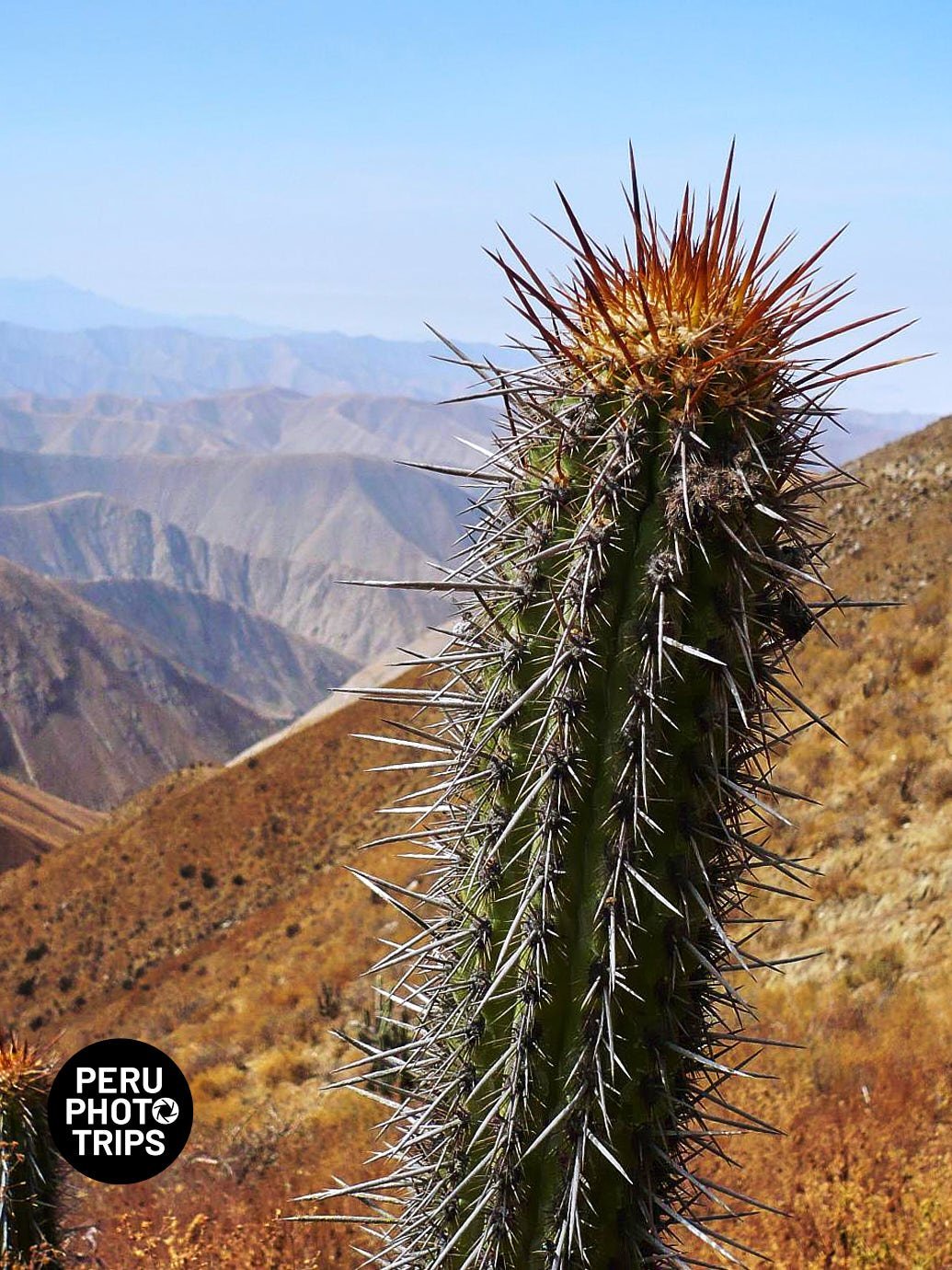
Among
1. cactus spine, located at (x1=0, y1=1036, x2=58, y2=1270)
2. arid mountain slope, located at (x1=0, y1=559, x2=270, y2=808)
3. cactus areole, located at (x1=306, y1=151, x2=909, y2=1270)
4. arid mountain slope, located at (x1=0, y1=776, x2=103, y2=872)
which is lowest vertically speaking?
arid mountain slope, located at (x1=0, y1=559, x2=270, y2=808)

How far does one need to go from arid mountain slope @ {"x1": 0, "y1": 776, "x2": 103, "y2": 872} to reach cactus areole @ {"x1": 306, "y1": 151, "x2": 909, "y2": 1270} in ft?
157

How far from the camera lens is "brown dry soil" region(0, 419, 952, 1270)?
226 inches

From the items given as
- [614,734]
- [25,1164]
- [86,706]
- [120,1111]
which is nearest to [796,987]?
[120,1111]

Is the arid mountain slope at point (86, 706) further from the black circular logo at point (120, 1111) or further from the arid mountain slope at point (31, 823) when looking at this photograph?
the black circular logo at point (120, 1111)

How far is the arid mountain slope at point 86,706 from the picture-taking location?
360 feet

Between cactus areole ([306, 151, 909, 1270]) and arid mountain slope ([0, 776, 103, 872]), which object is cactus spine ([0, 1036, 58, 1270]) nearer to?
cactus areole ([306, 151, 909, 1270])

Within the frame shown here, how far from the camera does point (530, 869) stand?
271 cm

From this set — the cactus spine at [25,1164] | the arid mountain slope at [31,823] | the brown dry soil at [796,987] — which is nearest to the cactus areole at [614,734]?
the brown dry soil at [796,987]

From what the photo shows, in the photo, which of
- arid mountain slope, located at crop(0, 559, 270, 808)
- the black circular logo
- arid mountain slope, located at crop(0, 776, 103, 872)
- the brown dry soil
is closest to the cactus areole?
the brown dry soil

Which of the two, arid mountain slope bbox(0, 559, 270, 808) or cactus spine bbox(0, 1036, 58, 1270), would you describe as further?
arid mountain slope bbox(0, 559, 270, 808)

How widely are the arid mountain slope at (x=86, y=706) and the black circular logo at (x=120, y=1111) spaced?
10829cm

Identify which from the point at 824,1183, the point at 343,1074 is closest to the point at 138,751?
the point at 343,1074

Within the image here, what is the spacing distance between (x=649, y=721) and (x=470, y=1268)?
5.31 feet

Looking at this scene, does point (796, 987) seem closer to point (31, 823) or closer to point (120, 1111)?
point (120, 1111)
